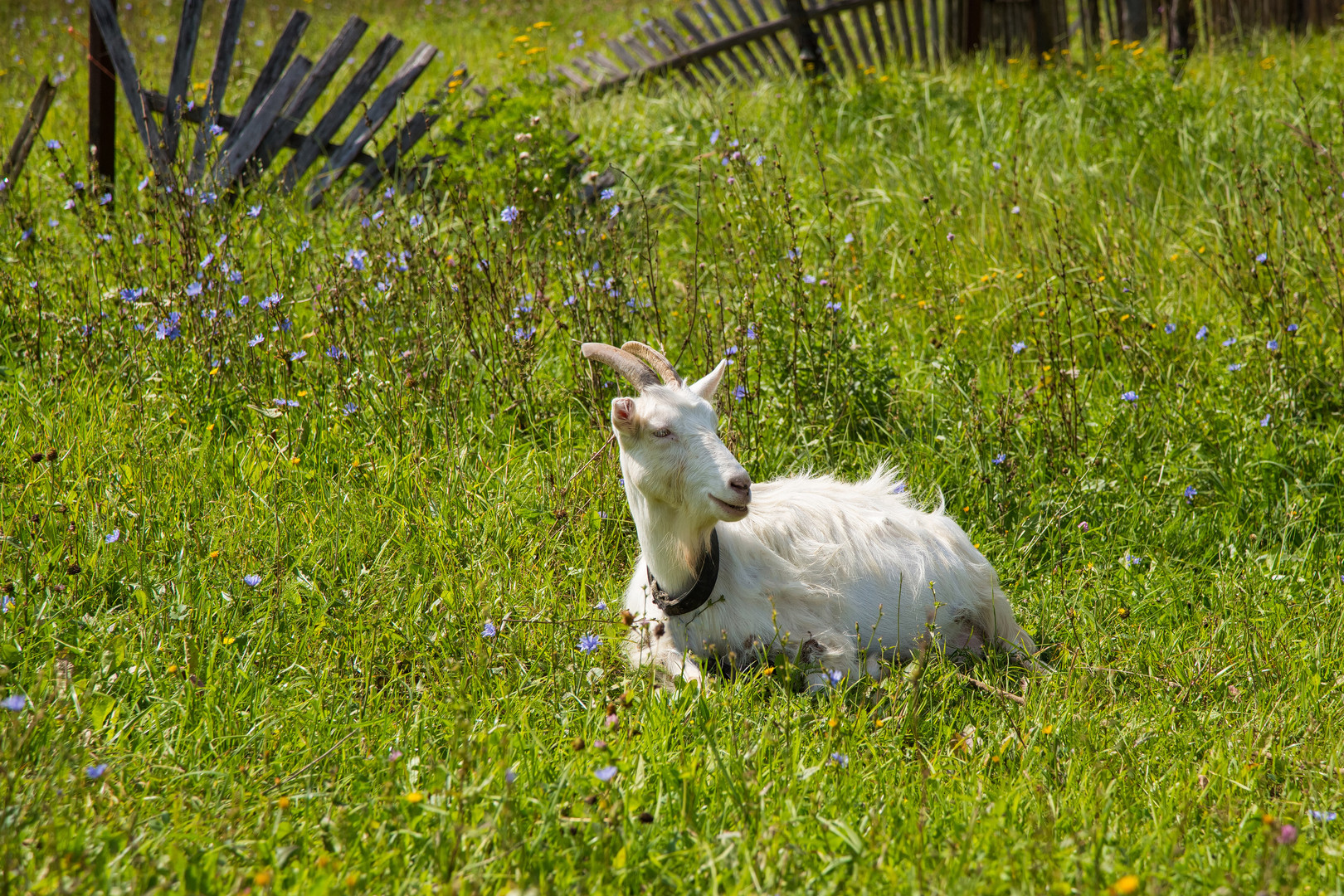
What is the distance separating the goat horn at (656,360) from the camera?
3.18 m

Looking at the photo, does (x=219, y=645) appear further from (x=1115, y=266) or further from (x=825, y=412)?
(x=1115, y=266)

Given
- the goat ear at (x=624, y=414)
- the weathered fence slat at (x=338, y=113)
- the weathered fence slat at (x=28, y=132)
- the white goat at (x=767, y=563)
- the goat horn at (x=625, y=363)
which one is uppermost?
the weathered fence slat at (x=28, y=132)

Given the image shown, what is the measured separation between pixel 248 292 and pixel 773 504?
2.91m

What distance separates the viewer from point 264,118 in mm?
6438

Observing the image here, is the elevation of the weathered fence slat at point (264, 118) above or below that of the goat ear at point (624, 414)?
above

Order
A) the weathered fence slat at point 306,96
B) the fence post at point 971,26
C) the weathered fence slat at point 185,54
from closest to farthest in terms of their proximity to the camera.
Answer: the weathered fence slat at point 185,54, the weathered fence slat at point 306,96, the fence post at point 971,26

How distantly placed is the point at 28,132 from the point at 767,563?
205 inches

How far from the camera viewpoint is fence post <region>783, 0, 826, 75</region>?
8492mm

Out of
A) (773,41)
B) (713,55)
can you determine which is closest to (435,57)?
(713,55)

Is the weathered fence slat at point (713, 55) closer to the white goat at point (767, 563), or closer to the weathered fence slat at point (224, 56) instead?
the weathered fence slat at point (224, 56)

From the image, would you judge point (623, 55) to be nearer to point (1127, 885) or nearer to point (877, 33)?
point (877, 33)

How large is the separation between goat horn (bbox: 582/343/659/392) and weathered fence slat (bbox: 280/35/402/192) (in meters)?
4.28

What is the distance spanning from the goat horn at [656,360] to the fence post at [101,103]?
170 inches

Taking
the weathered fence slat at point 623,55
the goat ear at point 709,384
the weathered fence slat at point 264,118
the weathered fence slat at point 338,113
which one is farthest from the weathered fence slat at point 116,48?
the weathered fence slat at point 623,55
